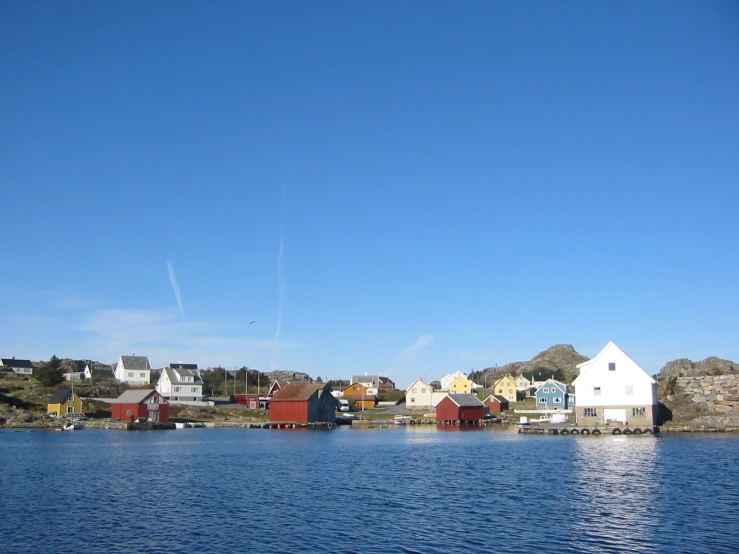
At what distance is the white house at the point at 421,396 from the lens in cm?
12781

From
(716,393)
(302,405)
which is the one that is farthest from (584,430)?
(302,405)

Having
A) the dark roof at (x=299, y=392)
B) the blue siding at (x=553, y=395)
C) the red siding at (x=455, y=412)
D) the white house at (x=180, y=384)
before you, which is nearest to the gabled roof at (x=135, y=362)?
the white house at (x=180, y=384)

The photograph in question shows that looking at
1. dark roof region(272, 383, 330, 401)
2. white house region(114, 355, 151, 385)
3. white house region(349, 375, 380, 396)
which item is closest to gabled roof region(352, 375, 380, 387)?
white house region(349, 375, 380, 396)

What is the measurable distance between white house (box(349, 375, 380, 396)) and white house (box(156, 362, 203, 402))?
132 feet

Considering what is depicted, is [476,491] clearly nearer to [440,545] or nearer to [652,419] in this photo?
[440,545]

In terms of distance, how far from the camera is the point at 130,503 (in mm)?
32406

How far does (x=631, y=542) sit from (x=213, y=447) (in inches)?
1832

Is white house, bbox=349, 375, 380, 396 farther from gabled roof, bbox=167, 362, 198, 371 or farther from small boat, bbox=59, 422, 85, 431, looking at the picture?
small boat, bbox=59, 422, 85, 431

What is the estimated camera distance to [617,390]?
7306 cm

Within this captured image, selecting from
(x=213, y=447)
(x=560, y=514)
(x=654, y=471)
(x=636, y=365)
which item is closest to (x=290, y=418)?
(x=213, y=447)

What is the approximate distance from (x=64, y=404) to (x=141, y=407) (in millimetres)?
14264

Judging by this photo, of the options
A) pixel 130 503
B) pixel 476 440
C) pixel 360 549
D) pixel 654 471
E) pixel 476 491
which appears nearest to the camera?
pixel 360 549

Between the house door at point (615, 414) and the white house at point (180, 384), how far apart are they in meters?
77.5

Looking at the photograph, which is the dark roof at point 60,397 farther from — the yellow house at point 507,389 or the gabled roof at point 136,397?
the yellow house at point 507,389
